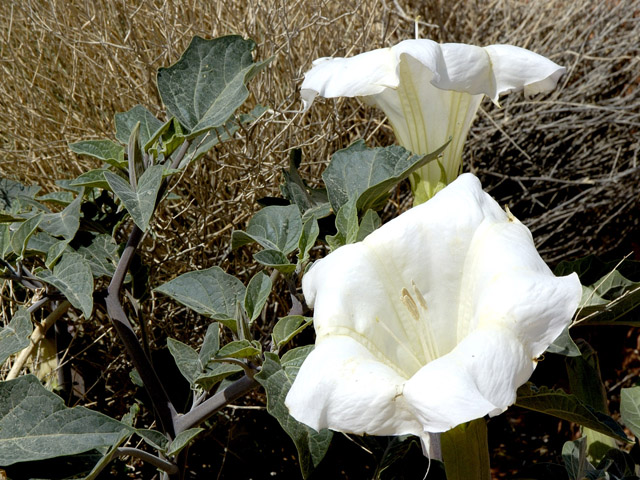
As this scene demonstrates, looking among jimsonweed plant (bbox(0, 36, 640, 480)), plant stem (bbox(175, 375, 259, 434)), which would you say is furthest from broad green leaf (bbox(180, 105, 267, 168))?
plant stem (bbox(175, 375, 259, 434))

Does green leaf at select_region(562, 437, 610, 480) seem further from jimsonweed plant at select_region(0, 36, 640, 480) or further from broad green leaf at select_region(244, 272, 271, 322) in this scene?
broad green leaf at select_region(244, 272, 271, 322)

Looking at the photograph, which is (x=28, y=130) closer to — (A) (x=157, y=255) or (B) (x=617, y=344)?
(A) (x=157, y=255)

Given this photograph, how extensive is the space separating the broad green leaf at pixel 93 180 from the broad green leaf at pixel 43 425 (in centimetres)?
19

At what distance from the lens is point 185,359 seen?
59 centimetres

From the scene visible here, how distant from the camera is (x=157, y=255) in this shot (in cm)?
91

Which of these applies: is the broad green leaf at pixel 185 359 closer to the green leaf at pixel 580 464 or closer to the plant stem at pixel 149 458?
the plant stem at pixel 149 458

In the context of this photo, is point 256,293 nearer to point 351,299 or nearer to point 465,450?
point 351,299

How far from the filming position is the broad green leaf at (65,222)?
624mm

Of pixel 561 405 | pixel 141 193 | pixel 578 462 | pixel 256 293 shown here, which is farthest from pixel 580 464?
pixel 141 193

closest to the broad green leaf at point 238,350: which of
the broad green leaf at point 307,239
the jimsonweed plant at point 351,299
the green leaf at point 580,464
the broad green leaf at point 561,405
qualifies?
the jimsonweed plant at point 351,299

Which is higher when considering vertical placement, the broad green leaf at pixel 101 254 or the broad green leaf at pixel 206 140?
the broad green leaf at pixel 206 140

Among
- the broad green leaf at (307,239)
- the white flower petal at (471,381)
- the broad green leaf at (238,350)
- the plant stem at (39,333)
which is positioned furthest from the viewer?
the plant stem at (39,333)

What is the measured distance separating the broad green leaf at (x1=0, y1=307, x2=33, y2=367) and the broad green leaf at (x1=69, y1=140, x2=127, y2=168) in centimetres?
17

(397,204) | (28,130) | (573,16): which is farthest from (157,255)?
(573,16)
